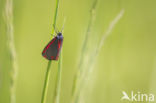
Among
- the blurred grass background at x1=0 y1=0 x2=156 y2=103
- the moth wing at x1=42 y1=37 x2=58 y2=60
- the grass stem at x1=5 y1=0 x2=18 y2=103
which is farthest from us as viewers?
the blurred grass background at x1=0 y1=0 x2=156 y2=103

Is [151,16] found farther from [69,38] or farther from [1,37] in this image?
[1,37]

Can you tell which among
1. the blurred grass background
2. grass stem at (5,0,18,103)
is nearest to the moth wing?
grass stem at (5,0,18,103)

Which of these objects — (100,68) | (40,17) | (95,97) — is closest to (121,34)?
(100,68)

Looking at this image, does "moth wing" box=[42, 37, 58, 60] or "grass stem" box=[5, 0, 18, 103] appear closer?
"grass stem" box=[5, 0, 18, 103]

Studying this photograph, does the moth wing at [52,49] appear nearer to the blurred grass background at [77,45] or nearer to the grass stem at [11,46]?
the grass stem at [11,46]

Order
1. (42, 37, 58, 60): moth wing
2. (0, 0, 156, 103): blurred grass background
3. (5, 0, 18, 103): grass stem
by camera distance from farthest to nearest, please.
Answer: (0, 0, 156, 103): blurred grass background
(42, 37, 58, 60): moth wing
(5, 0, 18, 103): grass stem

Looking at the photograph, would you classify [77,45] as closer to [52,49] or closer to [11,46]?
[52,49]

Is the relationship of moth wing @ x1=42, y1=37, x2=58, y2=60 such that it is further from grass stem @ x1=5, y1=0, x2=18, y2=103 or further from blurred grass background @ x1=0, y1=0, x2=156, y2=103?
blurred grass background @ x1=0, y1=0, x2=156, y2=103

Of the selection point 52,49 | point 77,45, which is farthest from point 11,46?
point 77,45
